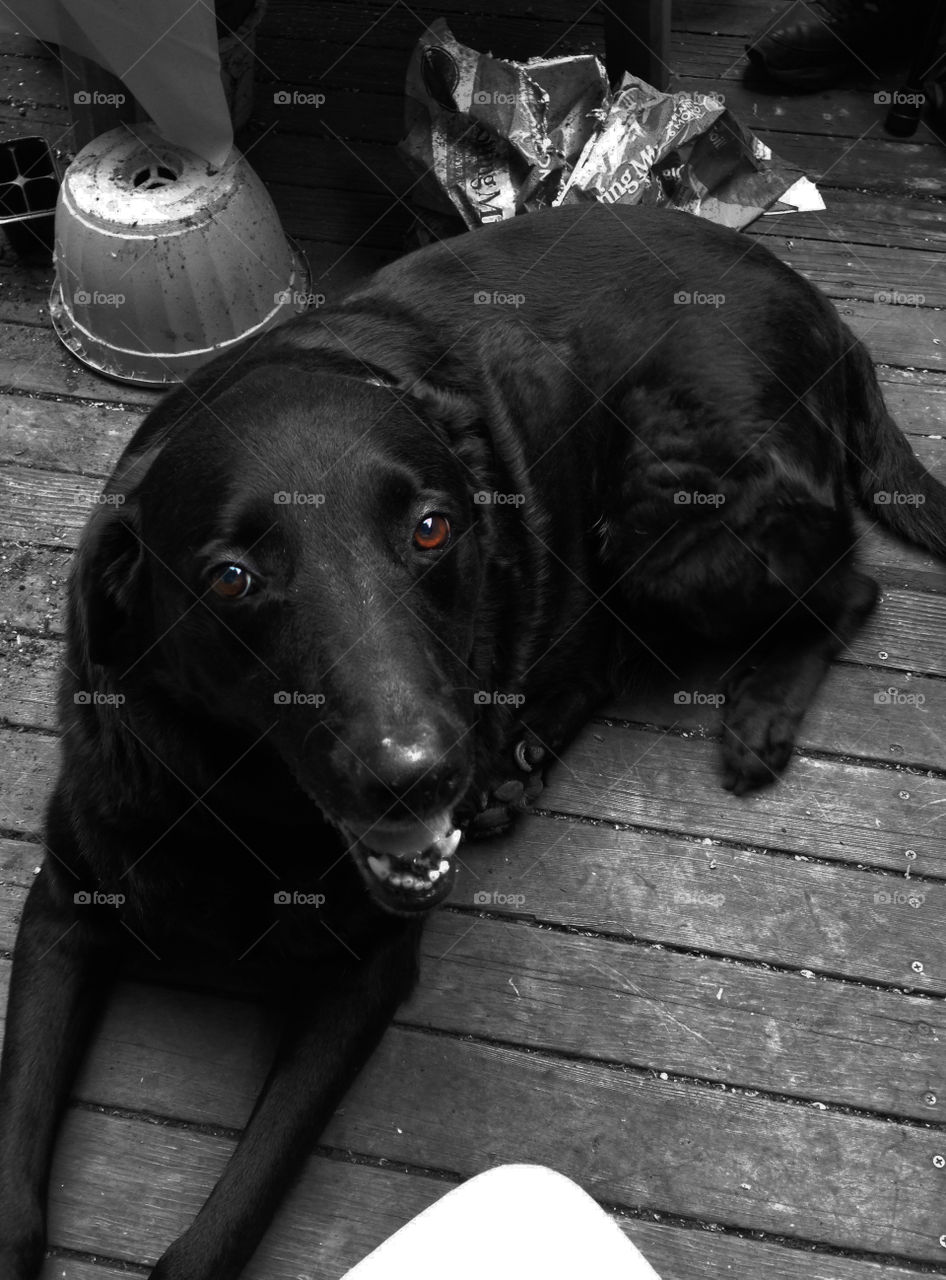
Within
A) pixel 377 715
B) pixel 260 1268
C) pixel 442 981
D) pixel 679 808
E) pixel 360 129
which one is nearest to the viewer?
pixel 377 715

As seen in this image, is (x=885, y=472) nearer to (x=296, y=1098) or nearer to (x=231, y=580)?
(x=231, y=580)

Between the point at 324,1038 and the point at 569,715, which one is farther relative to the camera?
the point at 569,715

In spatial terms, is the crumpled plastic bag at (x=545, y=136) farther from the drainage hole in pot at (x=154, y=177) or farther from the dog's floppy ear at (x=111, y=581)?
the dog's floppy ear at (x=111, y=581)

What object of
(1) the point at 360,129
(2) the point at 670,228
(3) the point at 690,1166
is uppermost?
(2) the point at 670,228

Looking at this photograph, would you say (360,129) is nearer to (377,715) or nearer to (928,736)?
(928,736)

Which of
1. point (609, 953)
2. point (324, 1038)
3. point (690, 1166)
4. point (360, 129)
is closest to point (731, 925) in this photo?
point (609, 953)

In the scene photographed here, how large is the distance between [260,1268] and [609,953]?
2.45ft

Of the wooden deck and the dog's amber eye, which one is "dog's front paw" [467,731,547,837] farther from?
the dog's amber eye

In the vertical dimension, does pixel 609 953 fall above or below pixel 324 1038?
below

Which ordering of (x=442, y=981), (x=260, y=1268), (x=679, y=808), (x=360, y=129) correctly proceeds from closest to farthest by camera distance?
(x=260, y=1268) < (x=442, y=981) < (x=679, y=808) < (x=360, y=129)

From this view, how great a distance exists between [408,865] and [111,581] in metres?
0.61

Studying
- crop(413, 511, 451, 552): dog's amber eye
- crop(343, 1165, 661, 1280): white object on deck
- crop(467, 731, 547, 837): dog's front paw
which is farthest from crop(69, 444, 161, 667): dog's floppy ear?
crop(343, 1165, 661, 1280): white object on deck

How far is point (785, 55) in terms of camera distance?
3.74 metres

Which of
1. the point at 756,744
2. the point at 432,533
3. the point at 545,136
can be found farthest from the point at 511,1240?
the point at 545,136
